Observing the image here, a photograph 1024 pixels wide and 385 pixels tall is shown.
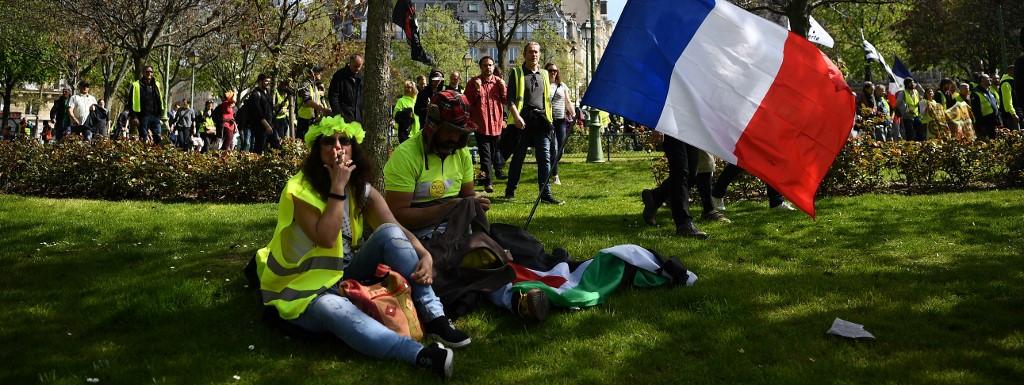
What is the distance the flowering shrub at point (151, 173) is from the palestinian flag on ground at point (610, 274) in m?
5.61

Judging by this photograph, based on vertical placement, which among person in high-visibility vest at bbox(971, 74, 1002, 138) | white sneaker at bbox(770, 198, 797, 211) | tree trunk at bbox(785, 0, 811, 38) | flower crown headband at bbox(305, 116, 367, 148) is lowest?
white sneaker at bbox(770, 198, 797, 211)

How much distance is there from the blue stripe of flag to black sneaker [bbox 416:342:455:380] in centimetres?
211

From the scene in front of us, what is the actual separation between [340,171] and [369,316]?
72 centimetres

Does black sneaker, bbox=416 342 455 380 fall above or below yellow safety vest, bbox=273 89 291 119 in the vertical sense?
below

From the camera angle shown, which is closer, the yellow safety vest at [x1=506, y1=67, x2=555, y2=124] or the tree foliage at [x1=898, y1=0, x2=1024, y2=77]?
the yellow safety vest at [x1=506, y1=67, x2=555, y2=124]

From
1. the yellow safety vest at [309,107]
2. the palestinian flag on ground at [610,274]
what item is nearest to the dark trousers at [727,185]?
the palestinian flag on ground at [610,274]

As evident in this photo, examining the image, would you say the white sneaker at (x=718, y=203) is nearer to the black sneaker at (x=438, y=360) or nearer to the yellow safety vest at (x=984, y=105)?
the black sneaker at (x=438, y=360)

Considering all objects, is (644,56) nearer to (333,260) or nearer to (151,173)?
(333,260)

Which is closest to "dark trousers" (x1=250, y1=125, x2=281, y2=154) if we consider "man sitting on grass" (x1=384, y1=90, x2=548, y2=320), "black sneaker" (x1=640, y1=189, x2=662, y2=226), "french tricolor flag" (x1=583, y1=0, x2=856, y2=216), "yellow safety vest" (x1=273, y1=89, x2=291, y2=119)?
"yellow safety vest" (x1=273, y1=89, x2=291, y2=119)

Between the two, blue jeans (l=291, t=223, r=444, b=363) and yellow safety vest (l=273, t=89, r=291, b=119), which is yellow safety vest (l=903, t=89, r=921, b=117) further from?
blue jeans (l=291, t=223, r=444, b=363)

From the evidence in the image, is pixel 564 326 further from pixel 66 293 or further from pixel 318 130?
pixel 66 293

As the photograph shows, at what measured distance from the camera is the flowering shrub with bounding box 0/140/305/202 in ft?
34.7

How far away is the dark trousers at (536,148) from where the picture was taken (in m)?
10.4

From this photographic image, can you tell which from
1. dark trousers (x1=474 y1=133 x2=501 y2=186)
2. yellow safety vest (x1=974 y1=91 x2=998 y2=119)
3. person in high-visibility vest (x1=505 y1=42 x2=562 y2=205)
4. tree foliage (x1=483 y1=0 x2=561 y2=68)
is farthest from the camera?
tree foliage (x1=483 y1=0 x2=561 y2=68)
